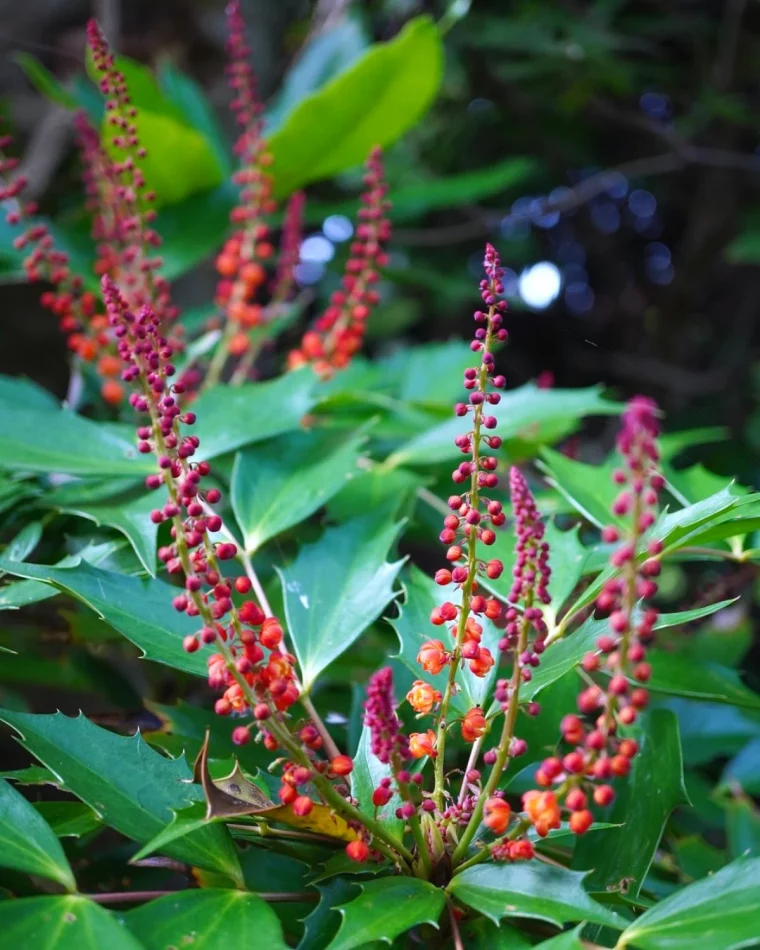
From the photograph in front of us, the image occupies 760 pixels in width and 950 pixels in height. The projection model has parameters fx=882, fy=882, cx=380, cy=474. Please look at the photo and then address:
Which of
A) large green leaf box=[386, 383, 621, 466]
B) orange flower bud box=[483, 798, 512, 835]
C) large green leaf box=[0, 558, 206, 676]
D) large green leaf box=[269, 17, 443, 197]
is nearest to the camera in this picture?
orange flower bud box=[483, 798, 512, 835]

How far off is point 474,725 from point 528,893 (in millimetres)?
111

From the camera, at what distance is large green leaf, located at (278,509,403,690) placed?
733mm

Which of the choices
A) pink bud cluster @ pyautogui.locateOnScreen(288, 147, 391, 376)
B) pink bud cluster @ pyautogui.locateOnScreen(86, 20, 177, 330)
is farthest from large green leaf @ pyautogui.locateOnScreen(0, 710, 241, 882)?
pink bud cluster @ pyautogui.locateOnScreen(288, 147, 391, 376)

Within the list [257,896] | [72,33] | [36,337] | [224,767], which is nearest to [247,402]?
A: [224,767]

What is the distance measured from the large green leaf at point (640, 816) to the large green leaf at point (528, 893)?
0.09m

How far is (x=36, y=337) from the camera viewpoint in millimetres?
1821

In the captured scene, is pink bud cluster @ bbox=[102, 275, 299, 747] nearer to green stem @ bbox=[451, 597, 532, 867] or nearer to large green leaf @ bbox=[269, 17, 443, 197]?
green stem @ bbox=[451, 597, 532, 867]

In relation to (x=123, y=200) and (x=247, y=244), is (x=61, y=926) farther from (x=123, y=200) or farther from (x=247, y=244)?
(x=247, y=244)

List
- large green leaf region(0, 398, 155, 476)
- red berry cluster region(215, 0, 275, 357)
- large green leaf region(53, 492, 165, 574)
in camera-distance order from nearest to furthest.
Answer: large green leaf region(53, 492, 165, 574) < large green leaf region(0, 398, 155, 476) < red berry cluster region(215, 0, 275, 357)

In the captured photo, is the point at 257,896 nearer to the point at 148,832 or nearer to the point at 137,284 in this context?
the point at 148,832

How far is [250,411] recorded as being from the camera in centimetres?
101

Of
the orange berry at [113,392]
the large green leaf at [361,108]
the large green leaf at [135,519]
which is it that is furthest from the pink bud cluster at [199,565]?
the large green leaf at [361,108]

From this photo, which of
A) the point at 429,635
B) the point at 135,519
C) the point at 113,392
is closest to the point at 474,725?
the point at 429,635

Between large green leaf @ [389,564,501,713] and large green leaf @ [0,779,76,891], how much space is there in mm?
263
